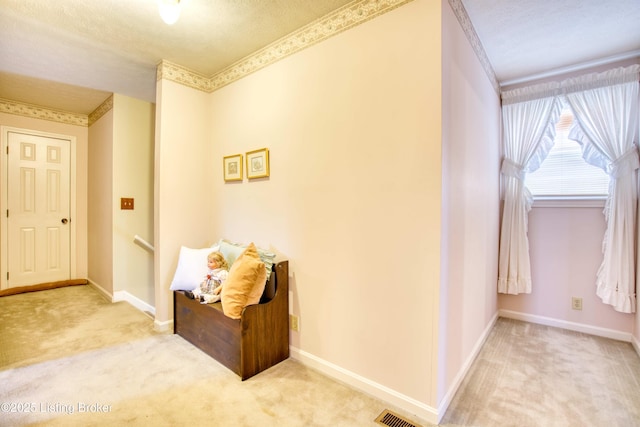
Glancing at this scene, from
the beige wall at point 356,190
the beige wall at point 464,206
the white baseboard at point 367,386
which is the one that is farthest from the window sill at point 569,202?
the white baseboard at point 367,386

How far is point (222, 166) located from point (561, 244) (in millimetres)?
3451

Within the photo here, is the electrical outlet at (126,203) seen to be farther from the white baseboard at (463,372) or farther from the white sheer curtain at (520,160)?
the white sheer curtain at (520,160)

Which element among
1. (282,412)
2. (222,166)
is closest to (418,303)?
(282,412)

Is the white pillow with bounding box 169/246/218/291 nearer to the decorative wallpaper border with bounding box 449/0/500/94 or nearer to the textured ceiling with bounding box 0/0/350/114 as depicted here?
the textured ceiling with bounding box 0/0/350/114

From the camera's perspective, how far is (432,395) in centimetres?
165

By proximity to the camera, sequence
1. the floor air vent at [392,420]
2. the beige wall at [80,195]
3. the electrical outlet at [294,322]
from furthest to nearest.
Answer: the beige wall at [80,195] < the electrical outlet at [294,322] < the floor air vent at [392,420]

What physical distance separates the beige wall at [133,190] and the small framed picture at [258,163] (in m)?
1.96

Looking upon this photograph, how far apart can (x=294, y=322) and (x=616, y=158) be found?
3.12 m

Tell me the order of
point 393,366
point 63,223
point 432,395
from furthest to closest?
point 63,223, point 393,366, point 432,395

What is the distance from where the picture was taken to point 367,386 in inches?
74.0

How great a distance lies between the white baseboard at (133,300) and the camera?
3573mm

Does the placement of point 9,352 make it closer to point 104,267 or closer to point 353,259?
point 104,267

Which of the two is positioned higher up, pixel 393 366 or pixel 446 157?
pixel 446 157

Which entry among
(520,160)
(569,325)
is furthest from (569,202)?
(569,325)
